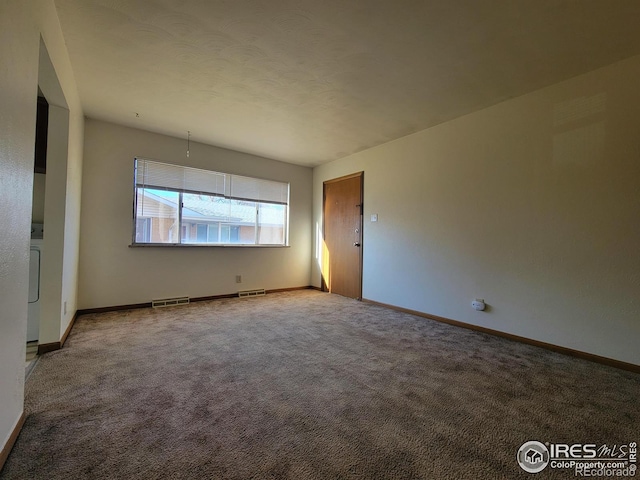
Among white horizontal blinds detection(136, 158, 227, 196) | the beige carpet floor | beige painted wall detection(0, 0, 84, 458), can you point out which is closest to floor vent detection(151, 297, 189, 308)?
the beige carpet floor

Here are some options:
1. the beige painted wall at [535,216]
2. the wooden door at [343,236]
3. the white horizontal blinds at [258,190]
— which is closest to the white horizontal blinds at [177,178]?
the white horizontal blinds at [258,190]

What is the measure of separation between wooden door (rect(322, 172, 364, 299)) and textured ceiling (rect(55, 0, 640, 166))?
5.20ft

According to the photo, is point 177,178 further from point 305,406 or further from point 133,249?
point 305,406

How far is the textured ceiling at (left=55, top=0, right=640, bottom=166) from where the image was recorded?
1846 millimetres

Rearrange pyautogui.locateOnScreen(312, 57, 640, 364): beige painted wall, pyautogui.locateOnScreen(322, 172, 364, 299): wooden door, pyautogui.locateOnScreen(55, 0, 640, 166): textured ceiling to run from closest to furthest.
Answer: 1. pyautogui.locateOnScreen(55, 0, 640, 166): textured ceiling
2. pyautogui.locateOnScreen(312, 57, 640, 364): beige painted wall
3. pyautogui.locateOnScreen(322, 172, 364, 299): wooden door

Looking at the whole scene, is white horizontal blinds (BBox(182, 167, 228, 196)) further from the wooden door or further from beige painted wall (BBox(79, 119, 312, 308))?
the wooden door

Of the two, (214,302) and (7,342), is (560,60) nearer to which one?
(7,342)

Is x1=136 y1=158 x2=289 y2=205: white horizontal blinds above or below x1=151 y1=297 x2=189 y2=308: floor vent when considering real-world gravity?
above

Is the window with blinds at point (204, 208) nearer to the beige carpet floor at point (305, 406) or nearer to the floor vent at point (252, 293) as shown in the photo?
the floor vent at point (252, 293)

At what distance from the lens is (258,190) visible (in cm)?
499

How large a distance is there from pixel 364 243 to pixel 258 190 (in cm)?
213

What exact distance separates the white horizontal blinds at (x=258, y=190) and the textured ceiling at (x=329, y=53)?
141cm

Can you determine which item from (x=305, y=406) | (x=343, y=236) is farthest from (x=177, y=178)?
(x=305, y=406)

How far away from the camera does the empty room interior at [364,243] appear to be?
1321 millimetres
